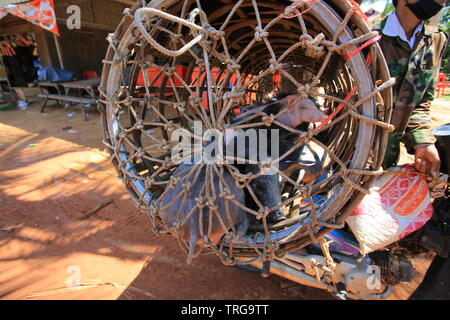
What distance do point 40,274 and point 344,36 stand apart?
8.20 feet

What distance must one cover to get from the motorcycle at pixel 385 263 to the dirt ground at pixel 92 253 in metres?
0.37

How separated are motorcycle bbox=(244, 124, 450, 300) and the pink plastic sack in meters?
0.21

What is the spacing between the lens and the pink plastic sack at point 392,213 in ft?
4.07

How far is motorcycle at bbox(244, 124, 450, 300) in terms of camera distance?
1.37 m

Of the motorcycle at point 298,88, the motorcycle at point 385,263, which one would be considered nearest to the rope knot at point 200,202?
the motorcycle at point 298,88

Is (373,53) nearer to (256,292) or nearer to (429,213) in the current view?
(429,213)

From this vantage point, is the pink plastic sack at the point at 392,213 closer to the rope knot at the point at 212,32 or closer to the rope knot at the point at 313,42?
the rope knot at the point at 313,42

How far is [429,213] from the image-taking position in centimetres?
126

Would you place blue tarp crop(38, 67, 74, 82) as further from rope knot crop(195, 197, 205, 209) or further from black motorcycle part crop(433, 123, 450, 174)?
black motorcycle part crop(433, 123, 450, 174)

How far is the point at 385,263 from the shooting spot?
57.7 inches

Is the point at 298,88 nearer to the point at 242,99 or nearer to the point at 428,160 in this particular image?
the point at 242,99

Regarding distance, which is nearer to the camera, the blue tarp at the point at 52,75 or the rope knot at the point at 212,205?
the rope knot at the point at 212,205
